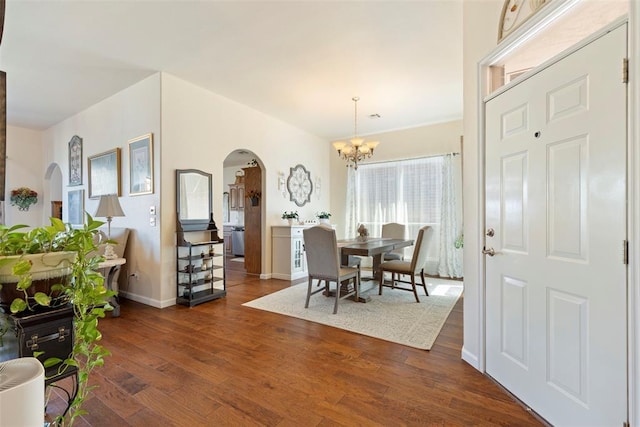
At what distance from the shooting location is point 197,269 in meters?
3.77

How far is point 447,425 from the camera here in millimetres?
1568

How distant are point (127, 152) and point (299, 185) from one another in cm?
292

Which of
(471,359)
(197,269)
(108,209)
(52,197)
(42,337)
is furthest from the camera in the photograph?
(52,197)

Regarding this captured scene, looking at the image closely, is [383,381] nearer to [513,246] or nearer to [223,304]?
[513,246]

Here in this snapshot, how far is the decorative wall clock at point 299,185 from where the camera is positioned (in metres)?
5.62

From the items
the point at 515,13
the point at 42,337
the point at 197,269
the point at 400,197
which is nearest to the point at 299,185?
the point at 400,197

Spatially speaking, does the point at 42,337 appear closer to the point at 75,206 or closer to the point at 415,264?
the point at 415,264

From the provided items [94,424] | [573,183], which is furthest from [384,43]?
[94,424]

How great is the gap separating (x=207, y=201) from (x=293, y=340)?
231 cm

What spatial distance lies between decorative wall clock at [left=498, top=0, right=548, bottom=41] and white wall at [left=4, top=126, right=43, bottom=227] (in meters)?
7.54

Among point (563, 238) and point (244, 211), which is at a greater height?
point (244, 211)

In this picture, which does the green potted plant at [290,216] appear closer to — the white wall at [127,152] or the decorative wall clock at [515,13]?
the white wall at [127,152]

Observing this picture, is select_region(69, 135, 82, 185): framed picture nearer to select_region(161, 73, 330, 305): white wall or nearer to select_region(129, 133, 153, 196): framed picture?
select_region(129, 133, 153, 196): framed picture

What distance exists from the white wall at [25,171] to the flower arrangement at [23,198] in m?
0.08
